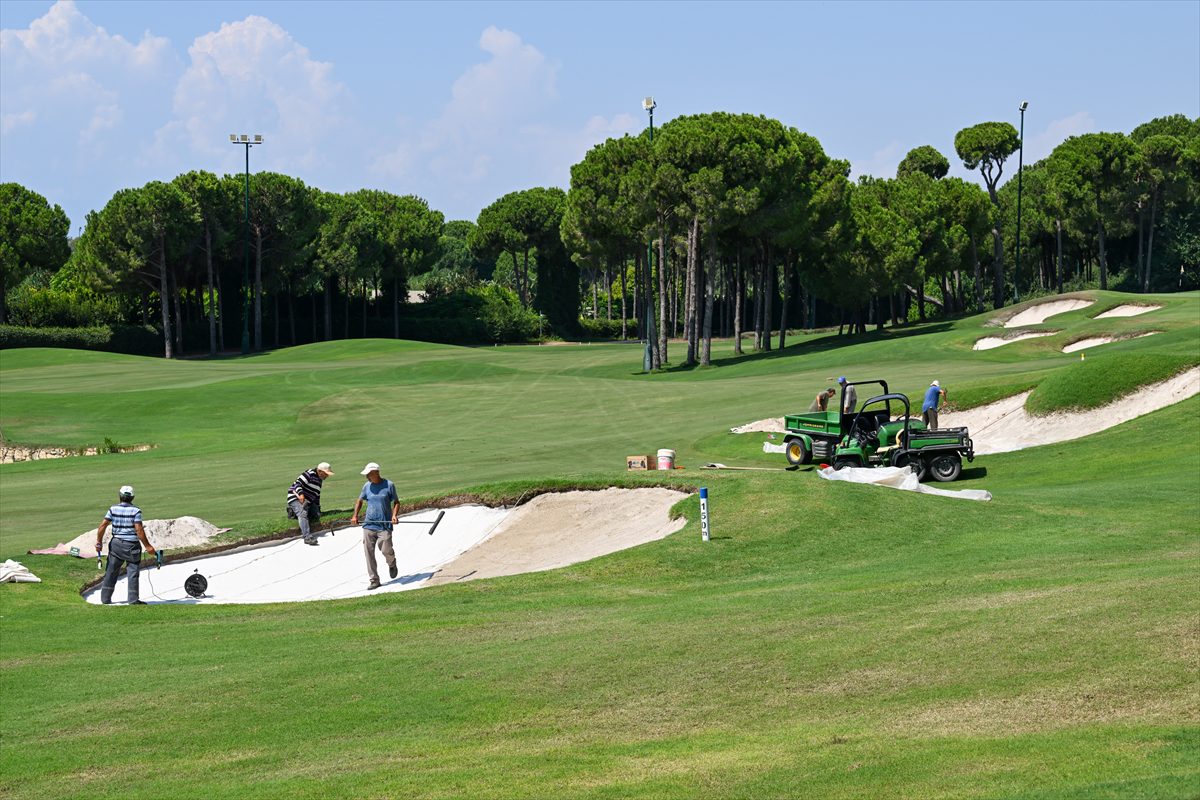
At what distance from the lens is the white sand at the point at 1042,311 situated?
77.4m

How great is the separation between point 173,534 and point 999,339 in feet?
168

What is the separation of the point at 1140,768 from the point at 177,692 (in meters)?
9.73

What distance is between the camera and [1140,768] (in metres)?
8.82

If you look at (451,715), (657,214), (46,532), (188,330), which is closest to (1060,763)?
(451,715)

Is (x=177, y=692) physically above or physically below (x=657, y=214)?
below

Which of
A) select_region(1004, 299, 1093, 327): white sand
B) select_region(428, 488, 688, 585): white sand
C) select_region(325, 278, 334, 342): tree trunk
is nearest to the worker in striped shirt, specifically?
select_region(428, 488, 688, 585): white sand

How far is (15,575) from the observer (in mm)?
22188

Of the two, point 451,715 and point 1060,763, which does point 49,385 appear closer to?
point 451,715

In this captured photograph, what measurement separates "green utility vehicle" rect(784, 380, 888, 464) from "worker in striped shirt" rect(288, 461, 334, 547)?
45.8 ft

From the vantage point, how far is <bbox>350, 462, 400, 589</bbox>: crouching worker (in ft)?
70.7

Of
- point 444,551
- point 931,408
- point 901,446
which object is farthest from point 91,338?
point 444,551

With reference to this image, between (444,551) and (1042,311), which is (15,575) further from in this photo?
(1042,311)

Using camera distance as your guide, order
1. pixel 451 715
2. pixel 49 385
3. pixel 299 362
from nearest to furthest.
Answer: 1. pixel 451 715
2. pixel 49 385
3. pixel 299 362

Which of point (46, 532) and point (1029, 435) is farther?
point (1029, 435)
